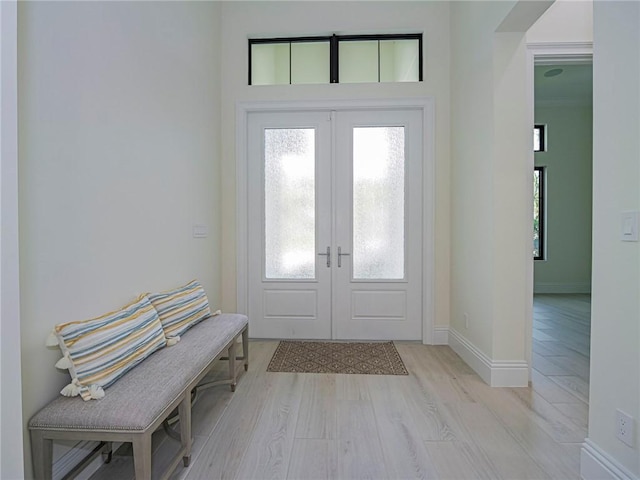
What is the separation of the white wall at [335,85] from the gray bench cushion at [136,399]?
1.92m

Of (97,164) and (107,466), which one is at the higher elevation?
(97,164)

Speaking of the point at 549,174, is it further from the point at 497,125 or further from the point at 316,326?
the point at 316,326

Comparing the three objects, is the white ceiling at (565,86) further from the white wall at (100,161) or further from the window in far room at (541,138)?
the white wall at (100,161)

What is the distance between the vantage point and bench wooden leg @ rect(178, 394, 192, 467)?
1675mm

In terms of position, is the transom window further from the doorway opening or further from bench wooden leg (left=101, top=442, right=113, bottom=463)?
the doorway opening

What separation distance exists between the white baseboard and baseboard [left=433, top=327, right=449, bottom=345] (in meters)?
1.91

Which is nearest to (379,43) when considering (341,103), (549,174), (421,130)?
(341,103)

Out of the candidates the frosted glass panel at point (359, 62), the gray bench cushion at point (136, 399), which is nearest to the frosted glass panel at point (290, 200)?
the frosted glass panel at point (359, 62)

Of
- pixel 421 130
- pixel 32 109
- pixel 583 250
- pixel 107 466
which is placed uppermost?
pixel 421 130

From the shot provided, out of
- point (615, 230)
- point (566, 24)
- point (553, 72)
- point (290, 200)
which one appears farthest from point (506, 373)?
point (553, 72)

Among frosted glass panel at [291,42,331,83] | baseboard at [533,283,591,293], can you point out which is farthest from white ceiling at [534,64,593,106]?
baseboard at [533,283,591,293]

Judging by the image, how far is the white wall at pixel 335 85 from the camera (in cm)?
357

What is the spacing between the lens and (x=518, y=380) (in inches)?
103

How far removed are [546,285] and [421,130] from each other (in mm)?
4894
